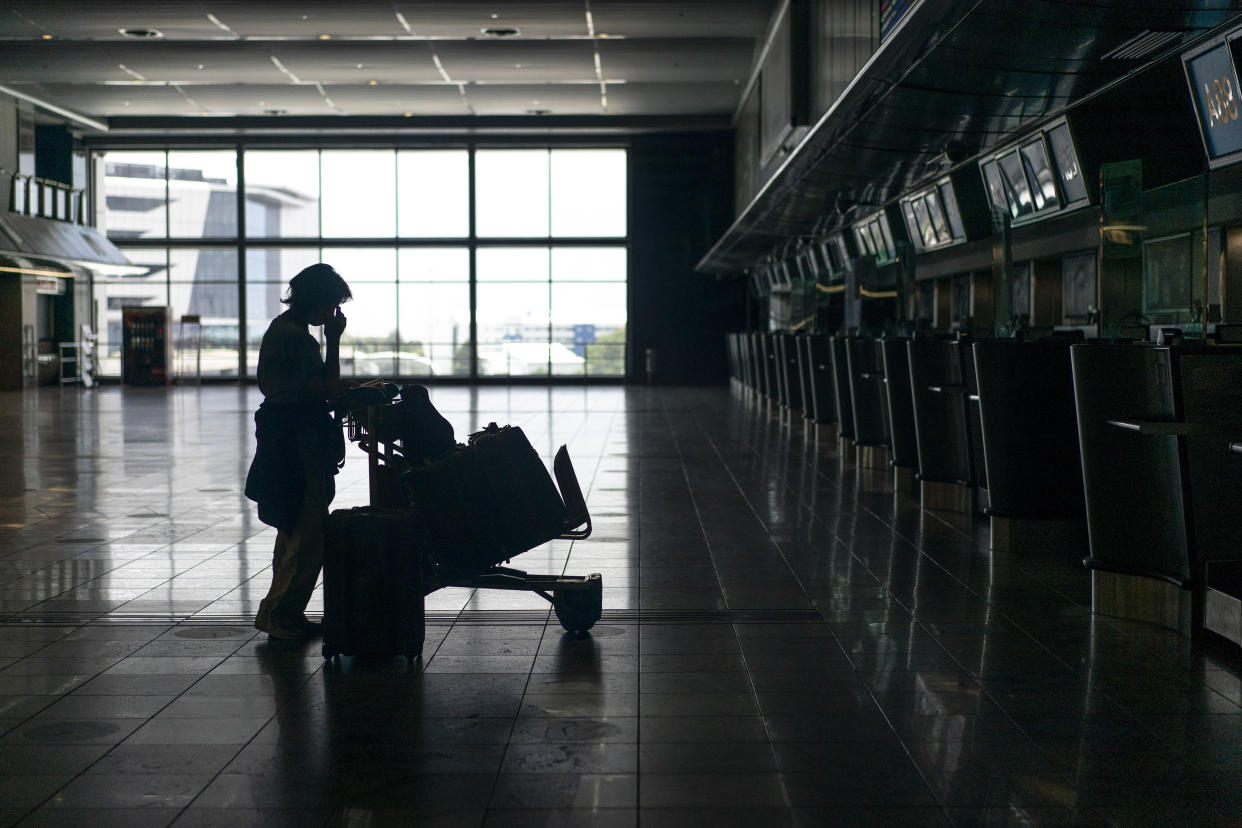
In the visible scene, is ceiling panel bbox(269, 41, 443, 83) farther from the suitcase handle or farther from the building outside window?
the suitcase handle

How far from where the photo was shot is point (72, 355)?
25625mm

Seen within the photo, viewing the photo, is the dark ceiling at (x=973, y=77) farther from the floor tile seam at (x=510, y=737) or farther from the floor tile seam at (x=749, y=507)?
the floor tile seam at (x=510, y=737)

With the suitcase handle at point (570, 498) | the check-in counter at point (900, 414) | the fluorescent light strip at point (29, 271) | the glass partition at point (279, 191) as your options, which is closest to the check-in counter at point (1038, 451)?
the check-in counter at point (900, 414)

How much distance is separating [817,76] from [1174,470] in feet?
35.1

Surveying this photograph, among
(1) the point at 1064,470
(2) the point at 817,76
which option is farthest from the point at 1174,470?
(2) the point at 817,76

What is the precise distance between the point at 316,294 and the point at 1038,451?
3488 millimetres

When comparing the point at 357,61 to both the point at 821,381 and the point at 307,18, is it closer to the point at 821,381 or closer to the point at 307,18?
the point at 307,18

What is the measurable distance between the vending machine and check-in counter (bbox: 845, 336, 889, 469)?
1917cm

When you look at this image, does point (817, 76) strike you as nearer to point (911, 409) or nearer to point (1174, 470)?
point (911, 409)

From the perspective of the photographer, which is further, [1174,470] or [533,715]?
[1174,470]

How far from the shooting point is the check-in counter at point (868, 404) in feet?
30.6

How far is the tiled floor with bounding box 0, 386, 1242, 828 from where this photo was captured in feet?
8.70

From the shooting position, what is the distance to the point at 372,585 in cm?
379

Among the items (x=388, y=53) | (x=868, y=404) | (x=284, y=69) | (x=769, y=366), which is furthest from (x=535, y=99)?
(x=868, y=404)
